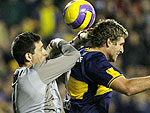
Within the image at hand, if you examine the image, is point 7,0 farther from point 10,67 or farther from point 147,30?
point 147,30

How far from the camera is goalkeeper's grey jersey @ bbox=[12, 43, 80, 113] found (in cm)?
364

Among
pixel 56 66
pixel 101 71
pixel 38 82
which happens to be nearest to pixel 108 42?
pixel 101 71

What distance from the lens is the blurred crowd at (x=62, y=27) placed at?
890cm

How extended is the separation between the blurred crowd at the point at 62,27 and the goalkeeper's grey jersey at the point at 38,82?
4.71 m

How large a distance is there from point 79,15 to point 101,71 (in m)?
0.83

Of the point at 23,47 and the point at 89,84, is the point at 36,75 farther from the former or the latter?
the point at 89,84

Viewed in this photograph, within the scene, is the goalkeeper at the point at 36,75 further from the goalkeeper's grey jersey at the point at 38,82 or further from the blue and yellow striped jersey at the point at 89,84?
the blue and yellow striped jersey at the point at 89,84

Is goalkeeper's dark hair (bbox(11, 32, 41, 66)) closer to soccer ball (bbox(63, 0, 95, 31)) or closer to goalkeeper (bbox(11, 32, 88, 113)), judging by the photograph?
goalkeeper (bbox(11, 32, 88, 113))

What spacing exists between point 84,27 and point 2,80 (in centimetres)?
505

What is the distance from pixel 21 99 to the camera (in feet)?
12.0

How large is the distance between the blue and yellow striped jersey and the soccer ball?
0.35m

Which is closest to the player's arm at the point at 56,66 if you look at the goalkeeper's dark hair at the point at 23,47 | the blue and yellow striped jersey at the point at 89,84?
the blue and yellow striped jersey at the point at 89,84

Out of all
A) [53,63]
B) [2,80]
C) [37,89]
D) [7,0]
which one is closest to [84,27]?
[53,63]

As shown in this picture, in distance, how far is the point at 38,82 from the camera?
365cm
